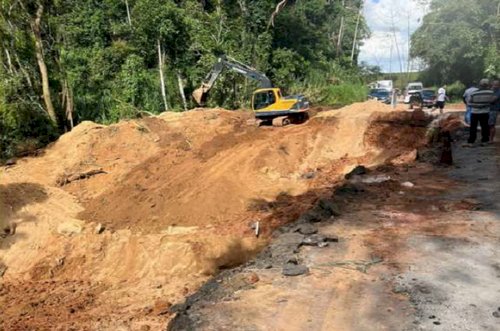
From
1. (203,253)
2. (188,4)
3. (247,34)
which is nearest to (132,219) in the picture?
(203,253)

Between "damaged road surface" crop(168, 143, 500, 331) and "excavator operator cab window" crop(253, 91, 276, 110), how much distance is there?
12.3 m

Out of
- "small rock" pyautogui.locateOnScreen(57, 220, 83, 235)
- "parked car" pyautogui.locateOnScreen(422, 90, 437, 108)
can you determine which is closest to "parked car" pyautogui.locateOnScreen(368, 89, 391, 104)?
"parked car" pyautogui.locateOnScreen(422, 90, 437, 108)

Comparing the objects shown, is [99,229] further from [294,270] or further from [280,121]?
[280,121]

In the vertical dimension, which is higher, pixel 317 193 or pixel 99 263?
pixel 317 193

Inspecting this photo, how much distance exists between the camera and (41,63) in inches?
837

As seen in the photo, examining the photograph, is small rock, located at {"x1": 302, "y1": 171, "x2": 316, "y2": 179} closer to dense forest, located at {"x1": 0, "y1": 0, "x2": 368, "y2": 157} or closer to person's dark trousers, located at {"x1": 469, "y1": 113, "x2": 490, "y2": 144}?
person's dark trousers, located at {"x1": 469, "y1": 113, "x2": 490, "y2": 144}

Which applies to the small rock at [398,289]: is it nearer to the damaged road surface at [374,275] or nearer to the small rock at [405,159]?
the damaged road surface at [374,275]

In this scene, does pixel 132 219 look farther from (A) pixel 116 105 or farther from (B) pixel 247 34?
(B) pixel 247 34

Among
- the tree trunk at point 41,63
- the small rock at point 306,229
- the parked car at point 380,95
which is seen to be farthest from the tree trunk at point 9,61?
the parked car at point 380,95

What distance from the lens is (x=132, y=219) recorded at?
41.9 feet

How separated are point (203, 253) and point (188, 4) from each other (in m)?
23.0

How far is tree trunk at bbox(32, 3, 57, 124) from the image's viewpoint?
69.3ft

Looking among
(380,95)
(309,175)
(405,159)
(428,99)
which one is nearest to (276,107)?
(309,175)

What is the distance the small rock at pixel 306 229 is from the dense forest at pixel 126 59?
48.9ft
